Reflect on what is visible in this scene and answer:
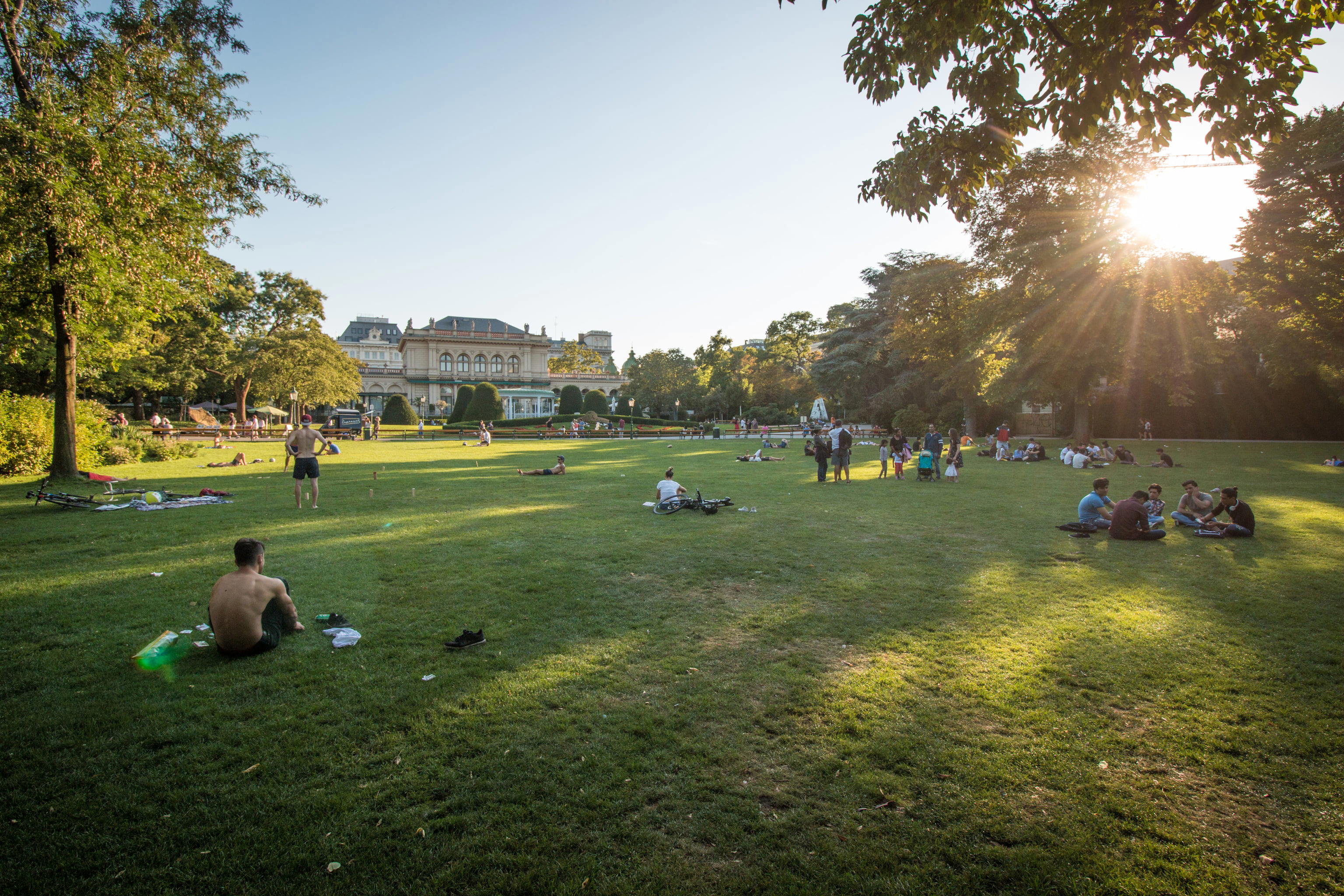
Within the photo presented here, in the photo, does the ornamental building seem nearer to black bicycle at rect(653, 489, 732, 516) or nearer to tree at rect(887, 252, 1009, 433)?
tree at rect(887, 252, 1009, 433)

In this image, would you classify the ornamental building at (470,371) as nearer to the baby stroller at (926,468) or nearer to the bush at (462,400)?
the bush at (462,400)

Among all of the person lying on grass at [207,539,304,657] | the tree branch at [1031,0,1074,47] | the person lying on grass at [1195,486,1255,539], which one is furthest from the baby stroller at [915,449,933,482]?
the person lying on grass at [207,539,304,657]

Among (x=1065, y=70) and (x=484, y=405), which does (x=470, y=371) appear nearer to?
(x=484, y=405)

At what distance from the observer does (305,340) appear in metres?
47.0

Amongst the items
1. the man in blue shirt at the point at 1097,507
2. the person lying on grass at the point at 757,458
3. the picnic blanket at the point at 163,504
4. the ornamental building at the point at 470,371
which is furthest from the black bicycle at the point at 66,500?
the ornamental building at the point at 470,371

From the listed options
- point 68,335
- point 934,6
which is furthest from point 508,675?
point 68,335

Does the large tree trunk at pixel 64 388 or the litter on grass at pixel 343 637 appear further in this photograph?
the large tree trunk at pixel 64 388

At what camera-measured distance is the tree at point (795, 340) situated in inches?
2859

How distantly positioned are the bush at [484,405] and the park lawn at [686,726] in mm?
52370

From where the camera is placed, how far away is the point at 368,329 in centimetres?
13862

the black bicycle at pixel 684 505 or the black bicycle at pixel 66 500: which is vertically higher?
the black bicycle at pixel 684 505

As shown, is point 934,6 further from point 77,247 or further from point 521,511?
point 77,247

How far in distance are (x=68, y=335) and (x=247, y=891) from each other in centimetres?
1861

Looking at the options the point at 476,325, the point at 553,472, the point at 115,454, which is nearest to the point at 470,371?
the point at 476,325
